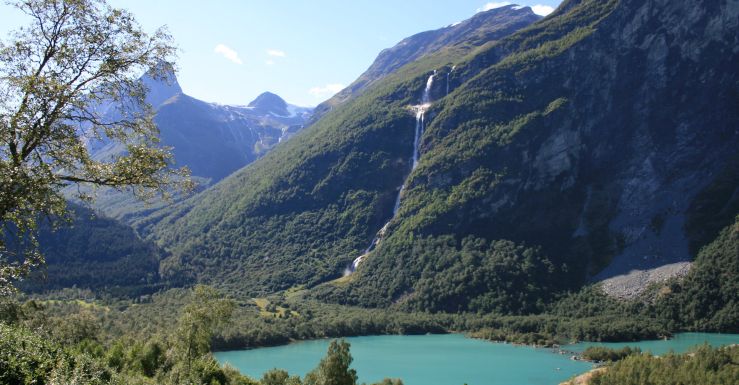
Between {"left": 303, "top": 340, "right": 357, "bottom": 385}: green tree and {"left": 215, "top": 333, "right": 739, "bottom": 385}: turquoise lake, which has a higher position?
{"left": 303, "top": 340, "right": 357, "bottom": 385}: green tree

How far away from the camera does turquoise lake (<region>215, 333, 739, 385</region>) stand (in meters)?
78.6

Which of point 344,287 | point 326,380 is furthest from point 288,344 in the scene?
point 326,380

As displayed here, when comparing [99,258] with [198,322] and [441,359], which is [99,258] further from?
[198,322]

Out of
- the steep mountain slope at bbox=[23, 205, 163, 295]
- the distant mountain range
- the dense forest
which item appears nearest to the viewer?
the dense forest

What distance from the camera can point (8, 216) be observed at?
1077cm

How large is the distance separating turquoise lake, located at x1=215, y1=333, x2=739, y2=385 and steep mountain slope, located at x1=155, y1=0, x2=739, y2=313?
2663 centimetres

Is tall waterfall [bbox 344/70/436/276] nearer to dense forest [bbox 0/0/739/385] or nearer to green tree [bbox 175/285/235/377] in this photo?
dense forest [bbox 0/0/739/385]

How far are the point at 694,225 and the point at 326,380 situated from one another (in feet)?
393

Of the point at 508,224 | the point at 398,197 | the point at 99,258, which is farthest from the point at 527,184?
the point at 99,258

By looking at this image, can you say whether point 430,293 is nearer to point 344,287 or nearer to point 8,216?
point 344,287

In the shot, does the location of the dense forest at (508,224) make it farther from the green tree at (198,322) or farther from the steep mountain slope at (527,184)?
the green tree at (198,322)

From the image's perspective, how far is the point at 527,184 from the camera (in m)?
159

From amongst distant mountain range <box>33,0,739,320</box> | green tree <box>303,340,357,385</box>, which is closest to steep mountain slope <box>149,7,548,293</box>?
distant mountain range <box>33,0,739,320</box>

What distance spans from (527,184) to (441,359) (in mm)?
80007
